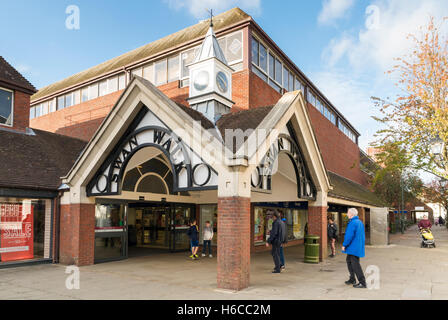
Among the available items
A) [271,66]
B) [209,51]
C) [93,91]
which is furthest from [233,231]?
→ [93,91]

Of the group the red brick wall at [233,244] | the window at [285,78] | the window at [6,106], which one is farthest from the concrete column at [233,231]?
the window at [285,78]

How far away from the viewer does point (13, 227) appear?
11219 millimetres

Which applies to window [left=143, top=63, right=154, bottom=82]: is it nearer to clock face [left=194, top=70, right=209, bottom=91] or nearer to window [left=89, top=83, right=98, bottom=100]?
window [left=89, top=83, right=98, bottom=100]

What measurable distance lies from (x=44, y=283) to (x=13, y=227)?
357 cm

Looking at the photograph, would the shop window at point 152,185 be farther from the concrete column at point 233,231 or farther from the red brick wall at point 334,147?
the red brick wall at point 334,147

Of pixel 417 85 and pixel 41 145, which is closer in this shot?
pixel 41 145

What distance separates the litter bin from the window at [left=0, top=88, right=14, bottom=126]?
12.2 metres

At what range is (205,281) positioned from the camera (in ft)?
28.8

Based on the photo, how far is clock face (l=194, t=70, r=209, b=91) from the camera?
13.1 meters

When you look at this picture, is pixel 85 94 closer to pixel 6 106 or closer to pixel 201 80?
pixel 6 106

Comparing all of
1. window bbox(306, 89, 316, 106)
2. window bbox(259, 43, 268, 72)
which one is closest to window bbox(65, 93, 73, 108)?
window bbox(259, 43, 268, 72)

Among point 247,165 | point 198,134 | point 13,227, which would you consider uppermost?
point 198,134
